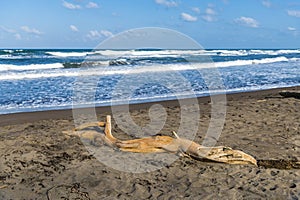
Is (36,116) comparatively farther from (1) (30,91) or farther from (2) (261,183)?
(2) (261,183)

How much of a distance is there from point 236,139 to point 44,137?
3.44 m

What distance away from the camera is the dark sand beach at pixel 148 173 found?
4.63 meters

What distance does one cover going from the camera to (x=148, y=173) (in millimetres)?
5281

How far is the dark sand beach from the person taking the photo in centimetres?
463

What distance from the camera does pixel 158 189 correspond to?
475 cm

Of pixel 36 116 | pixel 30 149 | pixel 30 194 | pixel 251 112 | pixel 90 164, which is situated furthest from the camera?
pixel 36 116

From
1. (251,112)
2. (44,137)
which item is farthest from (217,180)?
(251,112)

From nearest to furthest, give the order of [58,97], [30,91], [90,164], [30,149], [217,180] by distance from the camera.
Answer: [217,180]
[90,164]
[30,149]
[58,97]
[30,91]

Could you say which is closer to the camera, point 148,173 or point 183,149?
Result: point 148,173

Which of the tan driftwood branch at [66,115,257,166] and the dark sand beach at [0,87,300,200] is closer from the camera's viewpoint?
the dark sand beach at [0,87,300,200]

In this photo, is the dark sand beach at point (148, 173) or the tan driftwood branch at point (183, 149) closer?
the dark sand beach at point (148, 173)

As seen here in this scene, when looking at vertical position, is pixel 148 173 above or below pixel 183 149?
below

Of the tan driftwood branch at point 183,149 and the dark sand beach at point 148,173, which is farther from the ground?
the tan driftwood branch at point 183,149

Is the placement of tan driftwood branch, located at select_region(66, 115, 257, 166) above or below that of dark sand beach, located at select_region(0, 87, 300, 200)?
above
